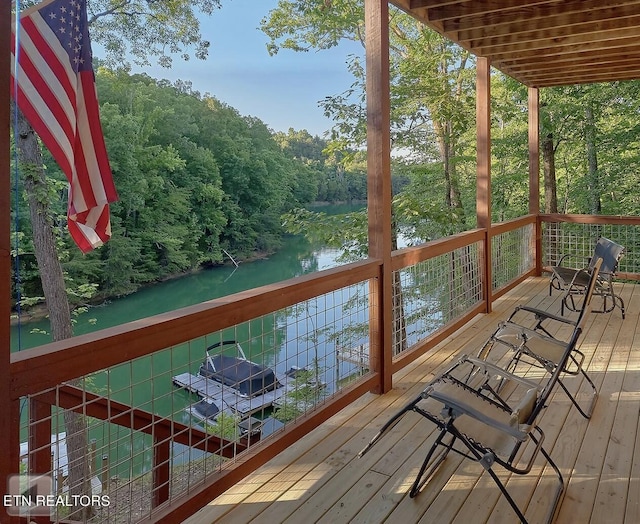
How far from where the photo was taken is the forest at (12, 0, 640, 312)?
419 inches

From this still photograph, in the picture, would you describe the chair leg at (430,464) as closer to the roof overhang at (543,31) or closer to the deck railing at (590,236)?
the roof overhang at (543,31)

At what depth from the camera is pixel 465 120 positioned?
1062cm

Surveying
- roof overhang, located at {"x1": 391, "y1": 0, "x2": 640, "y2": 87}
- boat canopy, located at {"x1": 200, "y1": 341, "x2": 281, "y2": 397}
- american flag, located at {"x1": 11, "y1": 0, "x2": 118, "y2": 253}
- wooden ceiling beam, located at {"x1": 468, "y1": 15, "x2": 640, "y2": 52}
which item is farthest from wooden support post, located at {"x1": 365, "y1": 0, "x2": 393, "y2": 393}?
wooden ceiling beam, located at {"x1": 468, "y1": 15, "x2": 640, "y2": 52}

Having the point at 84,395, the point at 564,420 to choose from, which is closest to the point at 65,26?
the point at 84,395

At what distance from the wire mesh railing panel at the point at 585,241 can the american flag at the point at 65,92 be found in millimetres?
6452

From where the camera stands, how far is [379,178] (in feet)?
10.8

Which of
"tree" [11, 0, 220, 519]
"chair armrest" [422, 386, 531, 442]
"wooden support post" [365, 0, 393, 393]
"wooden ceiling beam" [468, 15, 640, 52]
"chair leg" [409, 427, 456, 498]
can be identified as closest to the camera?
"chair armrest" [422, 386, 531, 442]

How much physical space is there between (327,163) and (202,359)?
12545 millimetres

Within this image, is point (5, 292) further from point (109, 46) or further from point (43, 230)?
point (109, 46)

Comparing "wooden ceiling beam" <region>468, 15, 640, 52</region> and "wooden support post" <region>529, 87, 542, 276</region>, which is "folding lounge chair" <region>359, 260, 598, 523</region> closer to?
"wooden ceiling beam" <region>468, 15, 640, 52</region>

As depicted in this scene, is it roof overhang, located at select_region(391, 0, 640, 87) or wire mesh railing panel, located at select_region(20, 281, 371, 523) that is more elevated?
roof overhang, located at select_region(391, 0, 640, 87)

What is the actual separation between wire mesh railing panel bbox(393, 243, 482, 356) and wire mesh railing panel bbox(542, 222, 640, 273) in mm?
2933

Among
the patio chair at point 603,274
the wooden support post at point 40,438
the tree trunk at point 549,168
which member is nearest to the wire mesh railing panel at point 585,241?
the patio chair at point 603,274

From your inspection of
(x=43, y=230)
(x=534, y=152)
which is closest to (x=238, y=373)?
(x=534, y=152)
